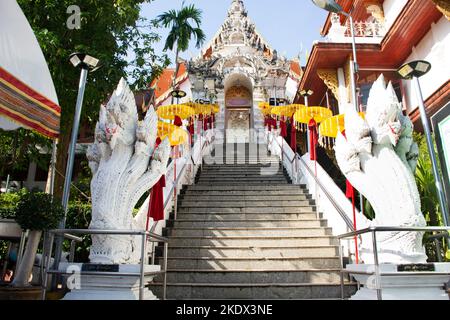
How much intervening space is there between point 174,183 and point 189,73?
1128cm

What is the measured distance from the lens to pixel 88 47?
6.46 metres

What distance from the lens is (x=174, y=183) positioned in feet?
20.2

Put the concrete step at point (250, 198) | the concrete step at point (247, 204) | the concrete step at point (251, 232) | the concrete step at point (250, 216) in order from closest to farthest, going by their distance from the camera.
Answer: the concrete step at point (251, 232), the concrete step at point (250, 216), the concrete step at point (247, 204), the concrete step at point (250, 198)

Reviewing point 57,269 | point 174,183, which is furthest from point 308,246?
point 57,269

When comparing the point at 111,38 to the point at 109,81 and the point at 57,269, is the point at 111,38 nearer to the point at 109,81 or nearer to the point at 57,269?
the point at 109,81

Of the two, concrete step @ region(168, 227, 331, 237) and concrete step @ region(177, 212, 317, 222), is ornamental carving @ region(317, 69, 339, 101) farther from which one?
concrete step @ region(168, 227, 331, 237)

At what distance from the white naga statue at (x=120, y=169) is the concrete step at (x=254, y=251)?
1.40 metres

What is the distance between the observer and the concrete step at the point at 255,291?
4.05 m

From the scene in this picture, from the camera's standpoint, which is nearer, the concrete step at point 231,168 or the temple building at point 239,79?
the concrete step at point 231,168

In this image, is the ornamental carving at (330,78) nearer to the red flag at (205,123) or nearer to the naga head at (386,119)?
the red flag at (205,123)

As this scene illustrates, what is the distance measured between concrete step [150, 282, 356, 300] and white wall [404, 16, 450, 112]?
5459 millimetres

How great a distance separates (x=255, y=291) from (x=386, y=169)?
2.03 metres

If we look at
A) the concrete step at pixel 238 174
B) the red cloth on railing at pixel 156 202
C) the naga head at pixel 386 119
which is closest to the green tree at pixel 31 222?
the red cloth on railing at pixel 156 202

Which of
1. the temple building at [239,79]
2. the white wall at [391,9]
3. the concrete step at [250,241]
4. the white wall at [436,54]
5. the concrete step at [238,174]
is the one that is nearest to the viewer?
the concrete step at [250,241]
